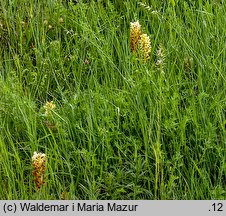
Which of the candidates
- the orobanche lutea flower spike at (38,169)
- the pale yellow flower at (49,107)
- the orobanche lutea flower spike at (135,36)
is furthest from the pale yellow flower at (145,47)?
the orobanche lutea flower spike at (38,169)

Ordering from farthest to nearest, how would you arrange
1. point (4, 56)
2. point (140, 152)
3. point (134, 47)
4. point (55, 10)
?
point (55, 10) < point (4, 56) < point (134, 47) < point (140, 152)

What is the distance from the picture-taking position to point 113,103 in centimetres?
338

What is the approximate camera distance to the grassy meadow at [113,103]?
120 inches

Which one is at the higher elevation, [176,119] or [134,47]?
[134,47]

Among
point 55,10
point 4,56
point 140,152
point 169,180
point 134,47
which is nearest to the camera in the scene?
point 169,180

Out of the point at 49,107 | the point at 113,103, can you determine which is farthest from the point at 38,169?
the point at 113,103

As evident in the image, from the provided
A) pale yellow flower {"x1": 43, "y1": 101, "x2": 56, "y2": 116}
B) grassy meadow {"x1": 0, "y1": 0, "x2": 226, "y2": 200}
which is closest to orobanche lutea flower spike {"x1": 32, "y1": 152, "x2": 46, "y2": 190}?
grassy meadow {"x1": 0, "y1": 0, "x2": 226, "y2": 200}

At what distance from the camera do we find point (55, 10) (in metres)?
4.15

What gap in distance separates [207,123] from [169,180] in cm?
39

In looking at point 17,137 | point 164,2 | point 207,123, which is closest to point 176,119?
point 207,123

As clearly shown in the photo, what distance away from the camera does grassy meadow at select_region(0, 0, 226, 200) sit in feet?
10.0

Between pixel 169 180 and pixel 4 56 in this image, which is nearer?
pixel 169 180

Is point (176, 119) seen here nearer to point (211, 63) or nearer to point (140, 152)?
point (140, 152)

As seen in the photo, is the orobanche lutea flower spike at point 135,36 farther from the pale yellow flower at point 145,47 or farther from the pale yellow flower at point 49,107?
the pale yellow flower at point 49,107
